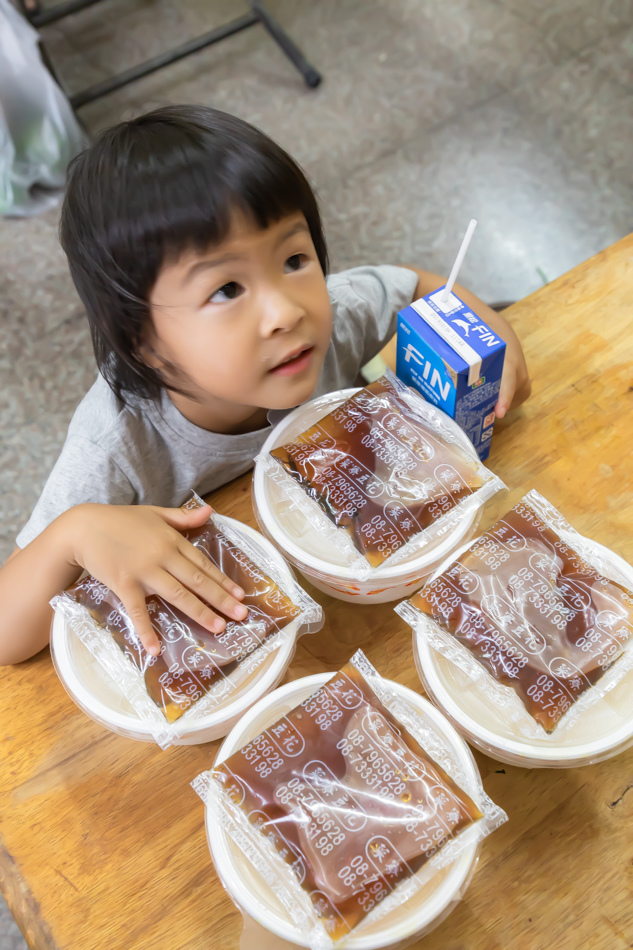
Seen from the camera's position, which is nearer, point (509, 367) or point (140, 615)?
point (140, 615)

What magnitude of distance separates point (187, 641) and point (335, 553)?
6.1 inches

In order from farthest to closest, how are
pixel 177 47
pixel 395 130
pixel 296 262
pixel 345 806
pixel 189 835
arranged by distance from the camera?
1. pixel 177 47
2. pixel 395 130
3. pixel 296 262
4. pixel 189 835
5. pixel 345 806

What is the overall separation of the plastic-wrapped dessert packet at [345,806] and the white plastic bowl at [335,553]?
11 cm

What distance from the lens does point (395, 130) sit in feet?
6.49

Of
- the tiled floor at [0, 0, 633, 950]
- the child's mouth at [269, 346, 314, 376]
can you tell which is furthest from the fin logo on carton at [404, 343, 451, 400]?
the tiled floor at [0, 0, 633, 950]

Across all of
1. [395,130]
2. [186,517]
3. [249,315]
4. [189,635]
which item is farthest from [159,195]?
[395,130]

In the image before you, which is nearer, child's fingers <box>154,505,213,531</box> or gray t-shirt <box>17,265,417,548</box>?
child's fingers <box>154,505,213,531</box>

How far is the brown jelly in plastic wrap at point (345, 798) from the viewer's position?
0.47 m

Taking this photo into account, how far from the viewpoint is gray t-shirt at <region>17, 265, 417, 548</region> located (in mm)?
796

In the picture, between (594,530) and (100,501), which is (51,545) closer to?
(100,501)

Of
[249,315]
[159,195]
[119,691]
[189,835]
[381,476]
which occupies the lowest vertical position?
[189,835]

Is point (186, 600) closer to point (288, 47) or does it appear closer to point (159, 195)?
point (159, 195)

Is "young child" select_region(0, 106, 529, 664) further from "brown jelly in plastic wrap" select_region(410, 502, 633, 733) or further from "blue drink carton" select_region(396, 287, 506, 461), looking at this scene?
"brown jelly in plastic wrap" select_region(410, 502, 633, 733)

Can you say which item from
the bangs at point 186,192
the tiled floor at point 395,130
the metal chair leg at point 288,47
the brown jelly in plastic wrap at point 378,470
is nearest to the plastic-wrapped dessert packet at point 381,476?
the brown jelly in plastic wrap at point 378,470
